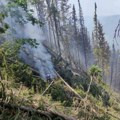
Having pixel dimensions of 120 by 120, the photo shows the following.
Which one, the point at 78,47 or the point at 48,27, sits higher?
the point at 48,27

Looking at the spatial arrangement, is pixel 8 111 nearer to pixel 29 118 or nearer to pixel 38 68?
pixel 29 118

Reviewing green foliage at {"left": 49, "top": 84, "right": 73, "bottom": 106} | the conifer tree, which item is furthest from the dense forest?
the conifer tree

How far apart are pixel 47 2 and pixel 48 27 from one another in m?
7.57

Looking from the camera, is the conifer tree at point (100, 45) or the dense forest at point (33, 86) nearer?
the dense forest at point (33, 86)

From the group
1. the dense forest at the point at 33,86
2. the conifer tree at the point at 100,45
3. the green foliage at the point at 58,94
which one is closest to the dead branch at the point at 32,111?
the dense forest at the point at 33,86

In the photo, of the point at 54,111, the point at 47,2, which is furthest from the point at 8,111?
the point at 47,2

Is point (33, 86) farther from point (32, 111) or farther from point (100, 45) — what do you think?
point (100, 45)

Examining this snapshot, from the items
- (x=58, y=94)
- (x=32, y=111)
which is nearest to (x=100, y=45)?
(x=58, y=94)

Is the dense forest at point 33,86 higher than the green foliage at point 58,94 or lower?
higher

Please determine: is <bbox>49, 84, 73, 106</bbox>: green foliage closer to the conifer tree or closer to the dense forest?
the dense forest

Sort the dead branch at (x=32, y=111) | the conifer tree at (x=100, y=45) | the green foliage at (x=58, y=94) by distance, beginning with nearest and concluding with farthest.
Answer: the dead branch at (x=32, y=111)
the green foliage at (x=58, y=94)
the conifer tree at (x=100, y=45)

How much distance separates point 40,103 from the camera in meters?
6.89

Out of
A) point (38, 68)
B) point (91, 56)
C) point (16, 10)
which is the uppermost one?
point (16, 10)

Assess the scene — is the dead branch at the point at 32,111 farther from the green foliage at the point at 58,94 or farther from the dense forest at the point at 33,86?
the green foliage at the point at 58,94
